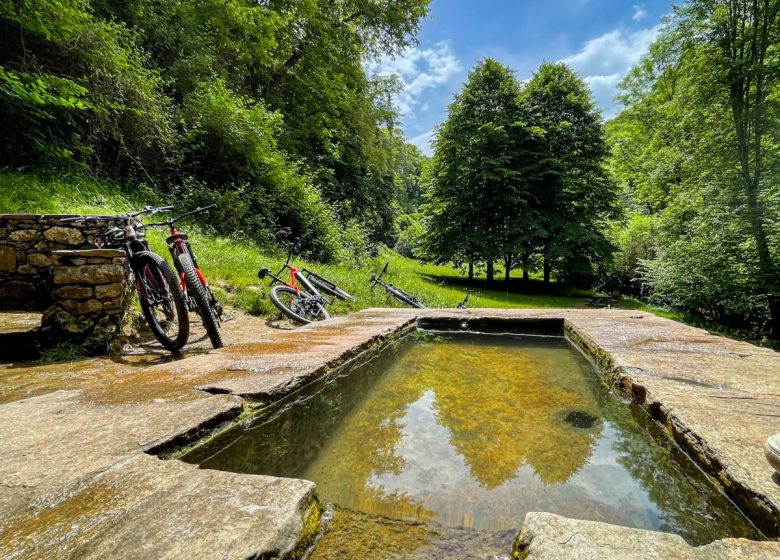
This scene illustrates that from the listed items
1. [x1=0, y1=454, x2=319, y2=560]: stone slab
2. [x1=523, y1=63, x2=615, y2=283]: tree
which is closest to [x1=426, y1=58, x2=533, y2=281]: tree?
[x1=523, y1=63, x2=615, y2=283]: tree

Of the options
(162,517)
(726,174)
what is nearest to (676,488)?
(162,517)

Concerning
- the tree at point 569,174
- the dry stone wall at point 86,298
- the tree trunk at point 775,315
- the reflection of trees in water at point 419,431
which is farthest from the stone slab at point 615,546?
the tree at point 569,174

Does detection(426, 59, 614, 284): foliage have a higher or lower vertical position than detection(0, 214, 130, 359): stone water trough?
higher

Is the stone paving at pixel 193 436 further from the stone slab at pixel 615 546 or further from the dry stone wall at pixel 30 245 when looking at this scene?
the dry stone wall at pixel 30 245

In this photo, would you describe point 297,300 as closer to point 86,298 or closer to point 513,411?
point 86,298

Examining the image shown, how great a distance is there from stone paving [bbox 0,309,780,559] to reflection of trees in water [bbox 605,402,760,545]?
6cm

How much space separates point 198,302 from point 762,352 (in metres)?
3.95

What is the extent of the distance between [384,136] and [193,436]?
16.2m

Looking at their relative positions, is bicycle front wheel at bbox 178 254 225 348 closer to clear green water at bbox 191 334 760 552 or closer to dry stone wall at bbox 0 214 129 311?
dry stone wall at bbox 0 214 129 311

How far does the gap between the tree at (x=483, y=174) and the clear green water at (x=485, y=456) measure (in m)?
12.7

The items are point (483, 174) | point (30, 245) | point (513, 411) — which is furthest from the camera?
point (483, 174)

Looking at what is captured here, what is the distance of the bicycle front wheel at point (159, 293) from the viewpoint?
8.21ft

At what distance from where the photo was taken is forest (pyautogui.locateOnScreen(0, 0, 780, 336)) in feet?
20.8

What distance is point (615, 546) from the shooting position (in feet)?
2.48
